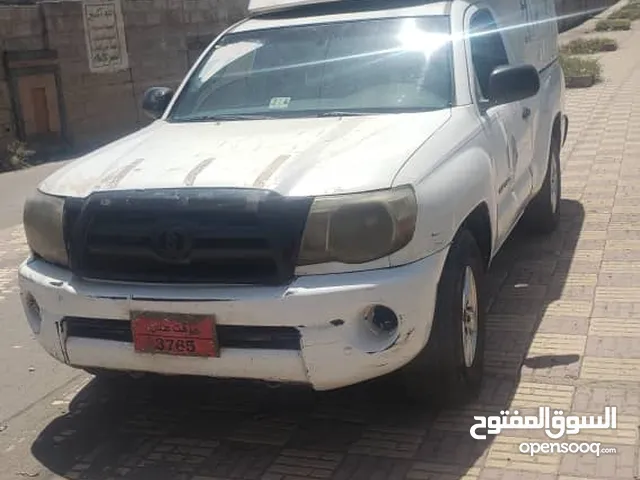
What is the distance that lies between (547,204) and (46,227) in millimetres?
3824

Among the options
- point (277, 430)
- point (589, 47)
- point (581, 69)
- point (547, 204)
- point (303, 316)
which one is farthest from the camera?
point (589, 47)

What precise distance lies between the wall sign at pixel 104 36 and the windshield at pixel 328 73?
8.61 m

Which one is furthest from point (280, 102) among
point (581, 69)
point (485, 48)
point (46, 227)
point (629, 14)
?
point (629, 14)

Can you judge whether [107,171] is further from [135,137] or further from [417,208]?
[417,208]

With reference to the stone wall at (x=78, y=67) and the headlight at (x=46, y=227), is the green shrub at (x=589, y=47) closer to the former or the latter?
the stone wall at (x=78, y=67)

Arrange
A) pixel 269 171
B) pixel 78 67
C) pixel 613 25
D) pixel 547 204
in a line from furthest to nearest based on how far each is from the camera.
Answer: pixel 613 25 < pixel 78 67 < pixel 547 204 < pixel 269 171

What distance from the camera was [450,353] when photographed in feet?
12.8

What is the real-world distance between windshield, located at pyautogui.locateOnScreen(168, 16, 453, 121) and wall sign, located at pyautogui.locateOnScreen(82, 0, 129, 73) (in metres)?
8.61

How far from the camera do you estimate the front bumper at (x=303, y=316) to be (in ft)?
11.7

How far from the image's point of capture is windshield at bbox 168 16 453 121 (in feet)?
15.6

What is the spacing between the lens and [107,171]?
415 cm

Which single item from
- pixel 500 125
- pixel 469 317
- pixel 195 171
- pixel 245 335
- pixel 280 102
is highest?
pixel 280 102

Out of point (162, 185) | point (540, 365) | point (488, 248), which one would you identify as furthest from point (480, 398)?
point (162, 185)

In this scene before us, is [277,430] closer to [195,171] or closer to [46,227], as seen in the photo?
[195,171]
